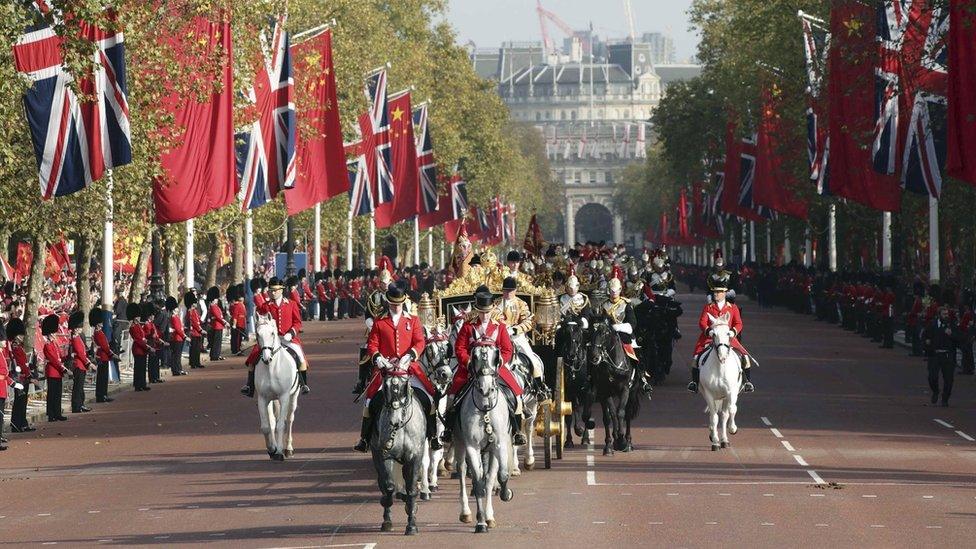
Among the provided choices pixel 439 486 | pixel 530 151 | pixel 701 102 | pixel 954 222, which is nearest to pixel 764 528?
pixel 439 486

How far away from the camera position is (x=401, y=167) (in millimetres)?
63906

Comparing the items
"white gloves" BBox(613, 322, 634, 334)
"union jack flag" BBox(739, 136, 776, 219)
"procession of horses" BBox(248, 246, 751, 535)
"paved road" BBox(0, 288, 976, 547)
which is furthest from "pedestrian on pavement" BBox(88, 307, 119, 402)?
"union jack flag" BBox(739, 136, 776, 219)

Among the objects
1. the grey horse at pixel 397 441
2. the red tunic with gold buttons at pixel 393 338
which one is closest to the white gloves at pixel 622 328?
the red tunic with gold buttons at pixel 393 338

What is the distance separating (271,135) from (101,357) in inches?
377

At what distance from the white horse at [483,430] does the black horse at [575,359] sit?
5903mm

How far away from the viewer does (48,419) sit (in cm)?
3062

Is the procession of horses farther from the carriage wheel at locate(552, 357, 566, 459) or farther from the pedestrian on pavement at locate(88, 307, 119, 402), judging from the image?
the pedestrian on pavement at locate(88, 307, 119, 402)

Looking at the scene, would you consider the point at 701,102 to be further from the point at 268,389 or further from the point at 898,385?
the point at 268,389

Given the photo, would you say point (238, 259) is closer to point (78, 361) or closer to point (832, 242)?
point (832, 242)

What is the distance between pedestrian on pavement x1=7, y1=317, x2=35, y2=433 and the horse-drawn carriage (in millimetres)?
7225

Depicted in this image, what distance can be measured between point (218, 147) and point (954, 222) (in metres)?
24.7

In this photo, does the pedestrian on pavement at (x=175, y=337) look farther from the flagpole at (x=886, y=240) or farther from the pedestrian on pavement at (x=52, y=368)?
the flagpole at (x=886, y=240)

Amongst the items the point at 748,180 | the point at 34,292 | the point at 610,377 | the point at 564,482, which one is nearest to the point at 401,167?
the point at 748,180

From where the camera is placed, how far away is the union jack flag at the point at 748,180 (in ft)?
233
